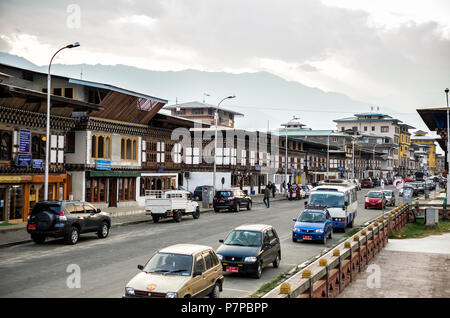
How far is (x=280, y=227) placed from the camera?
103 feet

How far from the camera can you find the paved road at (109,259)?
14.8 meters

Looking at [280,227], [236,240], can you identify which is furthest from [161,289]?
[280,227]

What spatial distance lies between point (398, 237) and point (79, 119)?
25.0 m

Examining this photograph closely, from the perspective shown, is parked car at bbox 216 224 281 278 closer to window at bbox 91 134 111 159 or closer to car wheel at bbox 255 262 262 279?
car wheel at bbox 255 262 262 279

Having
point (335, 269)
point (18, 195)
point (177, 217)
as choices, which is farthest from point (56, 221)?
point (335, 269)

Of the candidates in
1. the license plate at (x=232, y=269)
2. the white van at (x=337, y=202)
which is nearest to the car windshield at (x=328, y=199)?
the white van at (x=337, y=202)

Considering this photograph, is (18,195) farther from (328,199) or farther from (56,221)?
(328,199)

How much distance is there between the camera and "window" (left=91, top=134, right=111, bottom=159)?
4000 cm

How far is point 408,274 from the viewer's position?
18047mm

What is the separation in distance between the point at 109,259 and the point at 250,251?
20.4ft

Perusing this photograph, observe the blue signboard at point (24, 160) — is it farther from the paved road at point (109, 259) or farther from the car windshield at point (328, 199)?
the car windshield at point (328, 199)

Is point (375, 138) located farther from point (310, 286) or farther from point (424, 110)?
point (310, 286)

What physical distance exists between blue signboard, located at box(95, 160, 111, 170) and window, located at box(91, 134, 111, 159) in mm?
581

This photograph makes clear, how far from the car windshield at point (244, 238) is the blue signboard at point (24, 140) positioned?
763 inches
